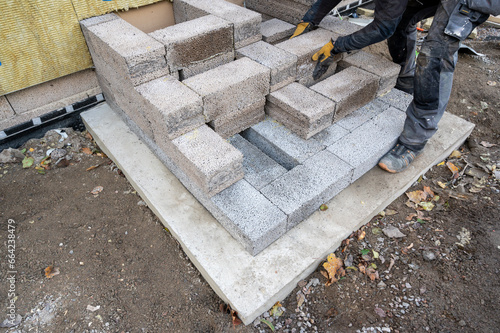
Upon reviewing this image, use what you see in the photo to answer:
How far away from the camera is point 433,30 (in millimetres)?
3178

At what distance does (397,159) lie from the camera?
3.60 metres

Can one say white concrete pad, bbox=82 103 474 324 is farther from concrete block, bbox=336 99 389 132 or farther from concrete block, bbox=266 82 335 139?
concrete block, bbox=266 82 335 139

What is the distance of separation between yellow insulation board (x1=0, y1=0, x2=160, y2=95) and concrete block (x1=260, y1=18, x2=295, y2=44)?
175 cm

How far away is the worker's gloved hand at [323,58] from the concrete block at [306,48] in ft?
0.16

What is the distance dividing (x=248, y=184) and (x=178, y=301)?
1180 mm

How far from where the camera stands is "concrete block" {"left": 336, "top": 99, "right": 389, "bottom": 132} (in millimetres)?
3814

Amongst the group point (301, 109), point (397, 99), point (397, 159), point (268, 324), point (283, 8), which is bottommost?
point (268, 324)

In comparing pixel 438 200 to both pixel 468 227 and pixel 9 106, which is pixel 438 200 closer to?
pixel 468 227

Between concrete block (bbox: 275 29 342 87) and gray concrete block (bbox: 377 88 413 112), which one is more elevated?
concrete block (bbox: 275 29 342 87)

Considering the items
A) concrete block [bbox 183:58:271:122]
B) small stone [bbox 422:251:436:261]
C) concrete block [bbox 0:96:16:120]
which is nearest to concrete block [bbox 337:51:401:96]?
concrete block [bbox 183:58:271:122]

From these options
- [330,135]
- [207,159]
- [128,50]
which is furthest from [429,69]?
[128,50]

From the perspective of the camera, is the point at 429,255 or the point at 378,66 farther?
the point at 378,66

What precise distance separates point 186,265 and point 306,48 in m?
2.75

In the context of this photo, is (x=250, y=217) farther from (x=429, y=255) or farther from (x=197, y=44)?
(x=197, y=44)
